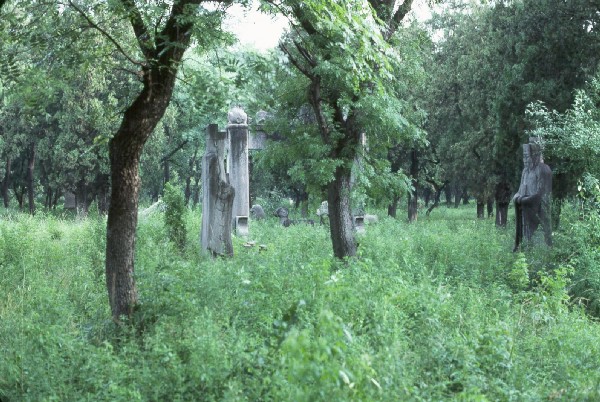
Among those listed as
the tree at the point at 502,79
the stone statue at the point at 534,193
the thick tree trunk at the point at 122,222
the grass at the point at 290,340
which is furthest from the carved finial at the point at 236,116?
the thick tree trunk at the point at 122,222

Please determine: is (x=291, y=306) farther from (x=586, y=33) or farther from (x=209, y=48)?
(x=586, y=33)

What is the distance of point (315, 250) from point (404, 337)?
8.14m

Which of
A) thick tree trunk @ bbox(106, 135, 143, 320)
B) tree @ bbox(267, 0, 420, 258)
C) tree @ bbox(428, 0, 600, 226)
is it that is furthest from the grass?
tree @ bbox(428, 0, 600, 226)

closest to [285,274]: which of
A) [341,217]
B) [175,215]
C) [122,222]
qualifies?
[122,222]

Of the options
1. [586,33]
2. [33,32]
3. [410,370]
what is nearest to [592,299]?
[410,370]

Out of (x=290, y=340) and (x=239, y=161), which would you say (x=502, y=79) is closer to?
(x=239, y=161)

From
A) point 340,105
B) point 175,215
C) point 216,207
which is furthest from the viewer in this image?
point 175,215

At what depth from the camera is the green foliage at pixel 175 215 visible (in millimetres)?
16328

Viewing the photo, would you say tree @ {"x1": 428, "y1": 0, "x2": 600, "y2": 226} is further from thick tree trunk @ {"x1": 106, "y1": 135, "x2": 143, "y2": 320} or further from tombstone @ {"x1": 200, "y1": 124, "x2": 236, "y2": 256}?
thick tree trunk @ {"x1": 106, "y1": 135, "x2": 143, "y2": 320}

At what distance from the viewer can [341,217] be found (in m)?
13.6

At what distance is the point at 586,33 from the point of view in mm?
23375

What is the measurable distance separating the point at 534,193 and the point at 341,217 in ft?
18.4

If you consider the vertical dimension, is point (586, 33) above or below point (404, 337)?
above

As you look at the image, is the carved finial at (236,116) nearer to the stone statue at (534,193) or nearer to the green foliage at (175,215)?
the green foliage at (175,215)
